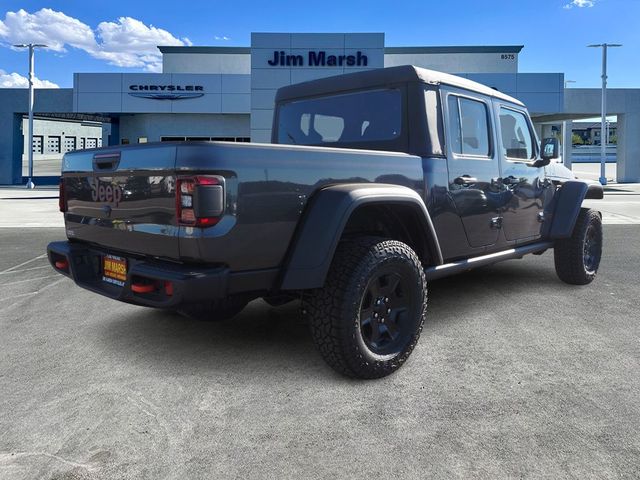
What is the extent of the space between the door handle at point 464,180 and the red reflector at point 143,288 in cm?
226

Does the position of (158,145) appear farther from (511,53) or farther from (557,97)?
(511,53)

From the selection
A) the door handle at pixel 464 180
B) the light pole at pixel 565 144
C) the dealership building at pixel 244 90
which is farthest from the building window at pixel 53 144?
the door handle at pixel 464 180

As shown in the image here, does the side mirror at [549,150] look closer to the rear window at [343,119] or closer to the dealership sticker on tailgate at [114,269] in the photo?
the rear window at [343,119]

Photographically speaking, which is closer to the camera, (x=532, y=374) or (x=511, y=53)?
(x=532, y=374)

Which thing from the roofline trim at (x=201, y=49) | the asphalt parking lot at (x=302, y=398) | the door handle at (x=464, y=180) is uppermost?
the roofline trim at (x=201, y=49)

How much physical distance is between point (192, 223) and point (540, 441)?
194 centimetres

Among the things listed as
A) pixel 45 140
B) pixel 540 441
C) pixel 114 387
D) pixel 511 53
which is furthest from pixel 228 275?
pixel 45 140

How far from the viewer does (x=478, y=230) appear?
13.9 feet

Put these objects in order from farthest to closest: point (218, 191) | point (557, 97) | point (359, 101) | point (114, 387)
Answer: point (557, 97), point (359, 101), point (114, 387), point (218, 191)

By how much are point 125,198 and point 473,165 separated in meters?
2.53

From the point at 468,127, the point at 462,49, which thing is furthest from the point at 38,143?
the point at 468,127

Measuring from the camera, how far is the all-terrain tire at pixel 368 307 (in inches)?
121

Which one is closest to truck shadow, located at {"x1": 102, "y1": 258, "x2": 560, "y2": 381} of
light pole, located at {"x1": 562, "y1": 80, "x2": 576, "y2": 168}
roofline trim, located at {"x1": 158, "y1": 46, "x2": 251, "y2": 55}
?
roofline trim, located at {"x1": 158, "y1": 46, "x2": 251, "y2": 55}

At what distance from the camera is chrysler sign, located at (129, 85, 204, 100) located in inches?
1200
